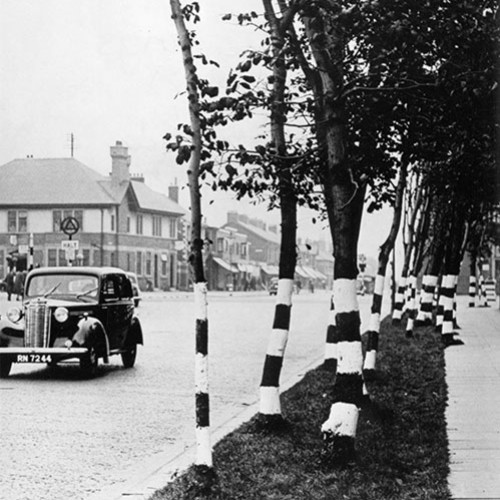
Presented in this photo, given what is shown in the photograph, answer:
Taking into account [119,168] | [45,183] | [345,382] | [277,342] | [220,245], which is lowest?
[345,382]

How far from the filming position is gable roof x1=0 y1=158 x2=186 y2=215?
2327 inches

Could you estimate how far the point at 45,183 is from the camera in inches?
2466

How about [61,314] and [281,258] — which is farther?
[61,314]

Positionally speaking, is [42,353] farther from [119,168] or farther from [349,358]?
[119,168]

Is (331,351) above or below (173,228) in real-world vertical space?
below

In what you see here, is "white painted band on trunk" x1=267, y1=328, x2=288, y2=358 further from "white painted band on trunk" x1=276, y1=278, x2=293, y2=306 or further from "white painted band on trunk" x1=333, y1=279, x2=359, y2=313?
"white painted band on trunk" x1=333, y1=279, x2=359, y2=313

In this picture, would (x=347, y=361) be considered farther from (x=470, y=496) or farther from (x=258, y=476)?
(x=470, y=496)

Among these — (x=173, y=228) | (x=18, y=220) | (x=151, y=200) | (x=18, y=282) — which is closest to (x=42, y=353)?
(x=18, y=282)

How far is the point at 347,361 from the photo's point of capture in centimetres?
841

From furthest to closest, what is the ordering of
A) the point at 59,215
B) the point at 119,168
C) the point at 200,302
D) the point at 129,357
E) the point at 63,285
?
1. the point at 119,168
2. the point at 59,215
3. the point at 129,357
4. the point at 63,285
5. the point at 200,302

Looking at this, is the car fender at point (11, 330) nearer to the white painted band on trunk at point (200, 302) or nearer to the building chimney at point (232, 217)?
the white painted band on trunk at point (200, 302)

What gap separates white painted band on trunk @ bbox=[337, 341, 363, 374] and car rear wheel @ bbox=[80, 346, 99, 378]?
24.5ft

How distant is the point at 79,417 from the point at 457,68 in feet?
18.5

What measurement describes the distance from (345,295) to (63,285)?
28.8 feet
